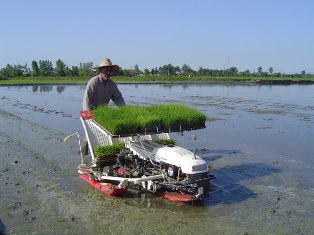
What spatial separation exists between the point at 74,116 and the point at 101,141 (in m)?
12.8

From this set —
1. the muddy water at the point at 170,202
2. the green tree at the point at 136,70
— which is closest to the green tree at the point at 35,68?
the green tree at the point at 136,70

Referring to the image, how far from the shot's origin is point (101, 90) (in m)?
8.45

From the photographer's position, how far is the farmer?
8.25 meters

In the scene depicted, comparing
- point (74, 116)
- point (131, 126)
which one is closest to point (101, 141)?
point (131, 126)

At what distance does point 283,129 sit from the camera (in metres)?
16.0

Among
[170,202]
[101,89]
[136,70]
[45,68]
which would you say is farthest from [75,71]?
[170,202]

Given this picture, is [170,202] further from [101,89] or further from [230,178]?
[101,89]

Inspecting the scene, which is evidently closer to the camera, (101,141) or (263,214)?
(263,214)

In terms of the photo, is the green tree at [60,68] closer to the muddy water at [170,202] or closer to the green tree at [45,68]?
the green tree at [45,68]

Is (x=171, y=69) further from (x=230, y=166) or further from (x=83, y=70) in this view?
(x=230, y=166)

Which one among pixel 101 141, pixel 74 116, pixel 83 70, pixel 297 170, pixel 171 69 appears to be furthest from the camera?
pixel 171 69

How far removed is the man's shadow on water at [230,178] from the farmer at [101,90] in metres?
2.96

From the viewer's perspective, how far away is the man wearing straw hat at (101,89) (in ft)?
27.1

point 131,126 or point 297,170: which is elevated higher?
point 131,126
